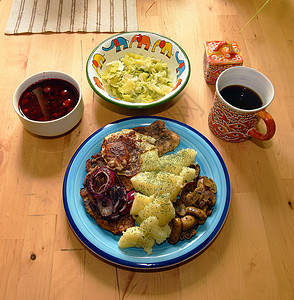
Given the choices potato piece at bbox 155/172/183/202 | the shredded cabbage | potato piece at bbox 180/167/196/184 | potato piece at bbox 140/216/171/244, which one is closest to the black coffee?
the shredded cabbage

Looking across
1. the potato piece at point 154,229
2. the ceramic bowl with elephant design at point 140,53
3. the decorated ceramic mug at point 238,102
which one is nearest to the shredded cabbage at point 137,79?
the ceramic bowl with elephant design at point 140,53

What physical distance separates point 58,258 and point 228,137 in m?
1.16

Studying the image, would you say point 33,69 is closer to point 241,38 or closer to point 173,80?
point 173,80

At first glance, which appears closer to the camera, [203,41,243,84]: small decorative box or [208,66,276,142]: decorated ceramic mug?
[208,66,276,142]: decorated ceramic mug

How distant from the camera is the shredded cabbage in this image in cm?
182

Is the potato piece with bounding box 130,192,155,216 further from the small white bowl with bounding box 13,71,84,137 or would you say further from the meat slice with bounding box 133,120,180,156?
the small white bowl with bounding box 13,71,84,137

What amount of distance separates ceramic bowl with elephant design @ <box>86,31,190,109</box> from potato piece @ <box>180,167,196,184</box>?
1.53 feet

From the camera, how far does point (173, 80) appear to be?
1.91 meters

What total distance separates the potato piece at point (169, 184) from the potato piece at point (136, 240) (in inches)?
8.1

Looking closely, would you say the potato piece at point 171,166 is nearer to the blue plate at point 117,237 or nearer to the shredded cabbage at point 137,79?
the blue plate at point 117,237

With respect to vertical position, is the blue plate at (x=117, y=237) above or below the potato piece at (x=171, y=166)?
below

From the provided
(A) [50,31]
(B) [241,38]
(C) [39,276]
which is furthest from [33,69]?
(B) [241,38]

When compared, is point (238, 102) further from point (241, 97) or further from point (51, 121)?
point (51, 121)

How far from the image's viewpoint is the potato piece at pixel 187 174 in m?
1.49
